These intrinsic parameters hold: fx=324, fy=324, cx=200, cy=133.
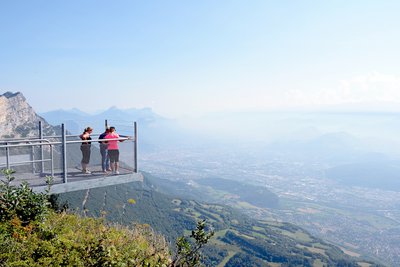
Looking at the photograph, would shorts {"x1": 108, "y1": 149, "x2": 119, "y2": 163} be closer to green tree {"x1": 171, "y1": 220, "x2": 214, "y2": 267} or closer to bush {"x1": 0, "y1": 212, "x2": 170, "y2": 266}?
bush {"x1": 0, "y1": 212, "x2": 170, "y2": 266}

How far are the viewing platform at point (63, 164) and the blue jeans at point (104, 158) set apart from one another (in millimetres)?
164

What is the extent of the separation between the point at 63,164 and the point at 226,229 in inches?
5625

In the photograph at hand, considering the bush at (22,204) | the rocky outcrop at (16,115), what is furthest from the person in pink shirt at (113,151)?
the rocky outcrop at (16,115)

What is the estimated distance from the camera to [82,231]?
828 centimetres

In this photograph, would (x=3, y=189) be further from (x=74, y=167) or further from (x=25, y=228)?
(x=74, y=167)

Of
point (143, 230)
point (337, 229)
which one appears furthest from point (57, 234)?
point (337, 229)

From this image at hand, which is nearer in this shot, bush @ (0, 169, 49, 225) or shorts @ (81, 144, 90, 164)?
bush @ (0, 169, 49, 225)

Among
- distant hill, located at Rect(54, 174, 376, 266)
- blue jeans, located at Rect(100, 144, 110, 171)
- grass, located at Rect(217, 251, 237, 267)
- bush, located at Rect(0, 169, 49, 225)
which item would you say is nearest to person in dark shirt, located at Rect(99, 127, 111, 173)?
blue jeans, located at Rect(100, 144, 110, 171)

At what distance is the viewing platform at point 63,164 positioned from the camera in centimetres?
996

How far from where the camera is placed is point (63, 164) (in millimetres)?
10070

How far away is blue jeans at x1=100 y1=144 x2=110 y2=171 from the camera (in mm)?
11664

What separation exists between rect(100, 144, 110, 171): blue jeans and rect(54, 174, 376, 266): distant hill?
258ft

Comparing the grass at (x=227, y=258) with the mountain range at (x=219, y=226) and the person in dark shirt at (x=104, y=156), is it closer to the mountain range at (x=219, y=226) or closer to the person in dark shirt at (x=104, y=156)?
the mountain range at (x=219, y=226)

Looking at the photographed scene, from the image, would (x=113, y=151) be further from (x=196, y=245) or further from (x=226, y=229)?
(x=226, y=229)
